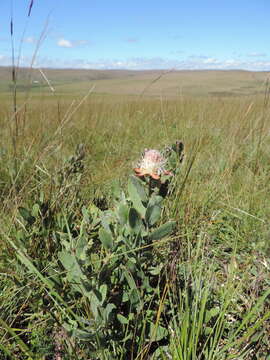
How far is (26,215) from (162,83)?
13.4 ft

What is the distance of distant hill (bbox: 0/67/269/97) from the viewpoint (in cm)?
178

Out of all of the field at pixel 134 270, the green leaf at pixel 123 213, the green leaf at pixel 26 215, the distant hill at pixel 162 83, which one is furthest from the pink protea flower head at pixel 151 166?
the distant hill at pixel 162 83

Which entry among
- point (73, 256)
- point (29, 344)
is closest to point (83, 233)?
point (73, 256)

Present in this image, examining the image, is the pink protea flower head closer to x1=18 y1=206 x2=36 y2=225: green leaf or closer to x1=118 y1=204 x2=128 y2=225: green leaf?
x1=118 y1=204 x2=128 y2=225: green leaf

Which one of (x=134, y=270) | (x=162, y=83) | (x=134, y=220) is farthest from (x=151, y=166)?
(x=162, y=83)

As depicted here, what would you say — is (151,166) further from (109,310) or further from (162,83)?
(162,83)

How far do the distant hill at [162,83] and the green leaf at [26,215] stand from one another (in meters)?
0.66

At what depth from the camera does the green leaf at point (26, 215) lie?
119 centimetres

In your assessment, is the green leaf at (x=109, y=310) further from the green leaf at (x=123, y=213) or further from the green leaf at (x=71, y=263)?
the green leaf at (x=123, y=213)

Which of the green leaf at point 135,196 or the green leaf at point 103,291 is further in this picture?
the green leaf at point 135,196

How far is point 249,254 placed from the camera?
1.48m

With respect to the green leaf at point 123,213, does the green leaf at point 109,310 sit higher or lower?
lower

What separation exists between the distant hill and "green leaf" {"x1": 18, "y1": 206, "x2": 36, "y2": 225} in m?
0.66

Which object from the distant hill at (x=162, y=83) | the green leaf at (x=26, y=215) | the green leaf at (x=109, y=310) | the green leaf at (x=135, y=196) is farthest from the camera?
the distant hill at (x=162, y=83)
